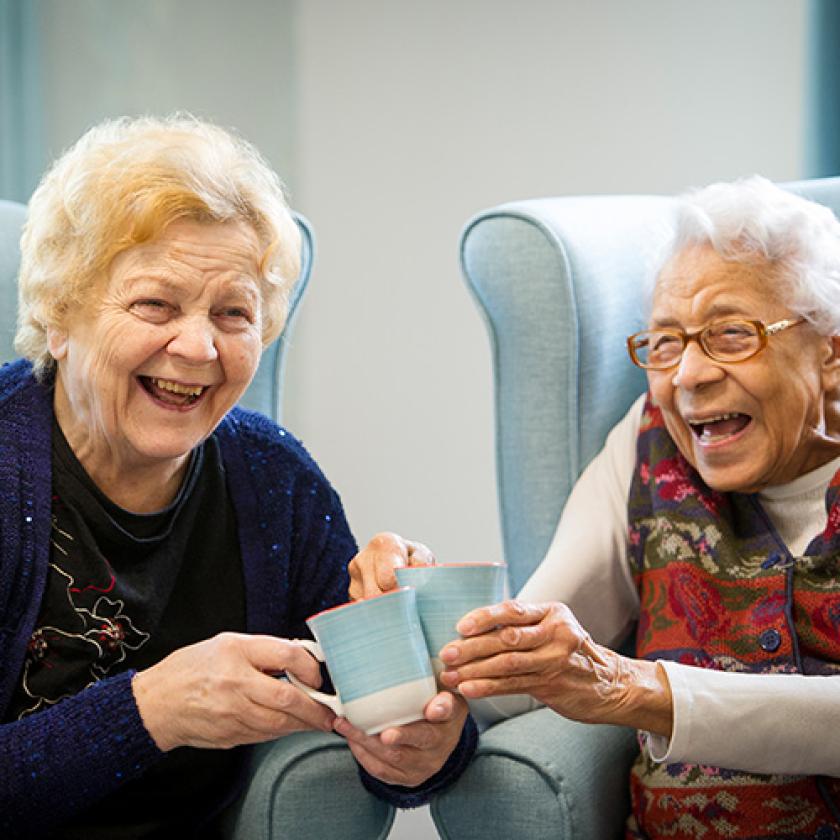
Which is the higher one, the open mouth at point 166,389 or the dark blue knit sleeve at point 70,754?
the open mouth at point 166,389

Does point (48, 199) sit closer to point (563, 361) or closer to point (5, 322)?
point (5, 322)

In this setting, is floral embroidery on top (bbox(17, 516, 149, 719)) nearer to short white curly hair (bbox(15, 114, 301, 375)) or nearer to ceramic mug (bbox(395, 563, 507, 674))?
short white curly hair (bbox(15, 114, 301, 375))

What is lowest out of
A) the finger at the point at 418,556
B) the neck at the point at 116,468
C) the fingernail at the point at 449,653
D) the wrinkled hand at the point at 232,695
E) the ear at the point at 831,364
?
the wrinkled hand at the point at 232,695

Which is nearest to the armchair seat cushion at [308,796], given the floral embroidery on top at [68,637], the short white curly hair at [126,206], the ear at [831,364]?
the floral embroidery on top at [68,637]

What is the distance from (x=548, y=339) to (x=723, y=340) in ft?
1.07

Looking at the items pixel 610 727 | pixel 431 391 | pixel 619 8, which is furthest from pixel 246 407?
pixel 619 8

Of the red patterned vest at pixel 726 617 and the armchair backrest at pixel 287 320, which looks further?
the armchair backrest at pixel 287 320

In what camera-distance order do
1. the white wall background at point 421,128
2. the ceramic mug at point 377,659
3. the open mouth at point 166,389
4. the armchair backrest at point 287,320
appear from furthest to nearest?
the white wall background at point 421,128, the armchair backrest at point 287,320, the open mouth at point 166,389, the ceramic mug at point 377,659

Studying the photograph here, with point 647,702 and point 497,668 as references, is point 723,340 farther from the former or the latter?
point 497,668

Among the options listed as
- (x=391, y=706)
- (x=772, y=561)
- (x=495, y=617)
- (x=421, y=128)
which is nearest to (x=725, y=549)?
(x=772, y=561)

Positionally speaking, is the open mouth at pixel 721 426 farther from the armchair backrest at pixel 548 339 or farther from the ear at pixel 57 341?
the ear at pixel 57 341

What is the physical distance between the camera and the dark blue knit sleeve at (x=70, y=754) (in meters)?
1.25

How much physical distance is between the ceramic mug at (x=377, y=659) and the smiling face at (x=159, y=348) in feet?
1.25

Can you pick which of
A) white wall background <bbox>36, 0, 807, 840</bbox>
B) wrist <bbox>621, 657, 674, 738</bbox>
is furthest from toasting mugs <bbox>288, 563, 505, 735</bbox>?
white wall background <bbox>36, 0, 807, 840</bbox>
